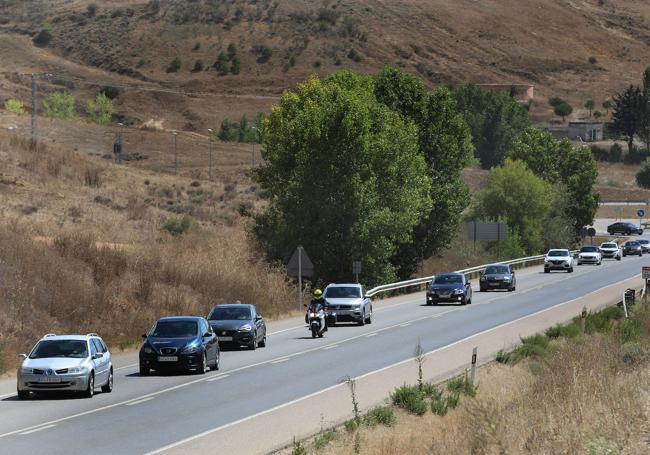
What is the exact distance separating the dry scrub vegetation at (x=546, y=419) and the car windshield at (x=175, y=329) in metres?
7.00

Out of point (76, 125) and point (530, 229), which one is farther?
point (76, 125)

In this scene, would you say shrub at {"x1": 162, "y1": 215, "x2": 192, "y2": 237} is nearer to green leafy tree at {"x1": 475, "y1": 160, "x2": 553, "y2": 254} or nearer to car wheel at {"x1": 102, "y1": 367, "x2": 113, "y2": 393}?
green leafy tree at {"x1": 475, "y1": 160, "x2": 553, "y2": 254}

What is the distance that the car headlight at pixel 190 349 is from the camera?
3009 centimetres

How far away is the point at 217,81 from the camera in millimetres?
198625

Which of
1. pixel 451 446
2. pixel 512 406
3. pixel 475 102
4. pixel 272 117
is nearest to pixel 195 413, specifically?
pixel 512 406

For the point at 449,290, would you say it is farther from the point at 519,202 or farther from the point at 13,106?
the point at 13,106

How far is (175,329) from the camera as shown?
3097cm

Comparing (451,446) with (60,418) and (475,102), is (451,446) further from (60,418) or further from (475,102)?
(475,102)

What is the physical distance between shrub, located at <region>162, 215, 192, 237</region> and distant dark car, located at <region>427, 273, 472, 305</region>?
61.2 feet

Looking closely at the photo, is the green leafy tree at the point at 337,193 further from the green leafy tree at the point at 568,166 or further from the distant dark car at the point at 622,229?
the distant dark car at the point at 622,229

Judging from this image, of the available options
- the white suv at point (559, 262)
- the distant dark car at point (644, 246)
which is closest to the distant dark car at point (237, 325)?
the white suv at point (559, 262)

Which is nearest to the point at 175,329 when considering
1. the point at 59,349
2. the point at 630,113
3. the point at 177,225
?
the point at 59,349

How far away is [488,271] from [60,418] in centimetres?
5093

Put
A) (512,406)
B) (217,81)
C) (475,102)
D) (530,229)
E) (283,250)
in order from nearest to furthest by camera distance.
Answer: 1. (512,406)
2. (283,250)
3. (530,229)
4. (475,102)
5. (217,81)
